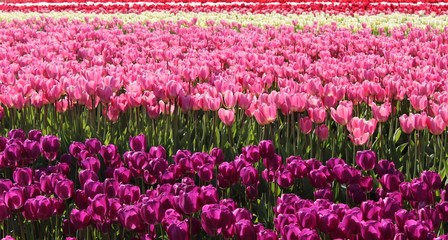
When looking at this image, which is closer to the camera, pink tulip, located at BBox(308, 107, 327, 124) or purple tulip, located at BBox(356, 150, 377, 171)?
purple tulip, located at BBox(356, 150, 377, 171)

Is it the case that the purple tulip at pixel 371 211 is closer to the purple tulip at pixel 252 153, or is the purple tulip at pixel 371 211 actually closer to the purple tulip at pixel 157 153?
the purple tulip at pixel 252 153

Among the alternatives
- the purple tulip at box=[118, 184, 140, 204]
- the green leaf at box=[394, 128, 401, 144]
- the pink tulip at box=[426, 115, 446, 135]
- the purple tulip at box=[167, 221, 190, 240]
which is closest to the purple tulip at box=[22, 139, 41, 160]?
the purple tulip at box=[118, 184, 140, 204]

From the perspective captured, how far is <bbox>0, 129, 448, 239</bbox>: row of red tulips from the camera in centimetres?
230

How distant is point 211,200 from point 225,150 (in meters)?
1.43

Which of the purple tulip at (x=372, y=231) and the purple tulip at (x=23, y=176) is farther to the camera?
the purple tulip at (x=23, y=176)

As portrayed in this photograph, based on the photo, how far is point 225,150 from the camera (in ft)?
13.0

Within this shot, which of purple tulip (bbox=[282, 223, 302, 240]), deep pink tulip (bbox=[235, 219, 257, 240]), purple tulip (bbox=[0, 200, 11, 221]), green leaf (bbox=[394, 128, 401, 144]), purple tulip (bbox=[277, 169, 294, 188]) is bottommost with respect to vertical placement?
green leaf (bbox=[394, 128, 401, 144])

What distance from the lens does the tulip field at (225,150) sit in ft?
8.12

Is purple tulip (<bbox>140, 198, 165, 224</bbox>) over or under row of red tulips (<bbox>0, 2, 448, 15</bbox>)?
over

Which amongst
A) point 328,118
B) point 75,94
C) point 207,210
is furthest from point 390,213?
point 75,94

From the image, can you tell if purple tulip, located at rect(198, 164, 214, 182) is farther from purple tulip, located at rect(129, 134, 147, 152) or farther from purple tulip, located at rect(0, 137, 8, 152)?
purple tulip, located at rect(0, 137, 8, 152)

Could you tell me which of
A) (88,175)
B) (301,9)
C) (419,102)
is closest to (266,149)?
(88,175)

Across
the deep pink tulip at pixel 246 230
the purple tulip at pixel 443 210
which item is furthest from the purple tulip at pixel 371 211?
the deep pink tulip at pixel 246 230

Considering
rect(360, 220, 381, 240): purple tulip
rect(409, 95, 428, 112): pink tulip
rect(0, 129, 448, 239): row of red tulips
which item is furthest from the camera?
rect(409, 95, 428, 112): pink tulip
